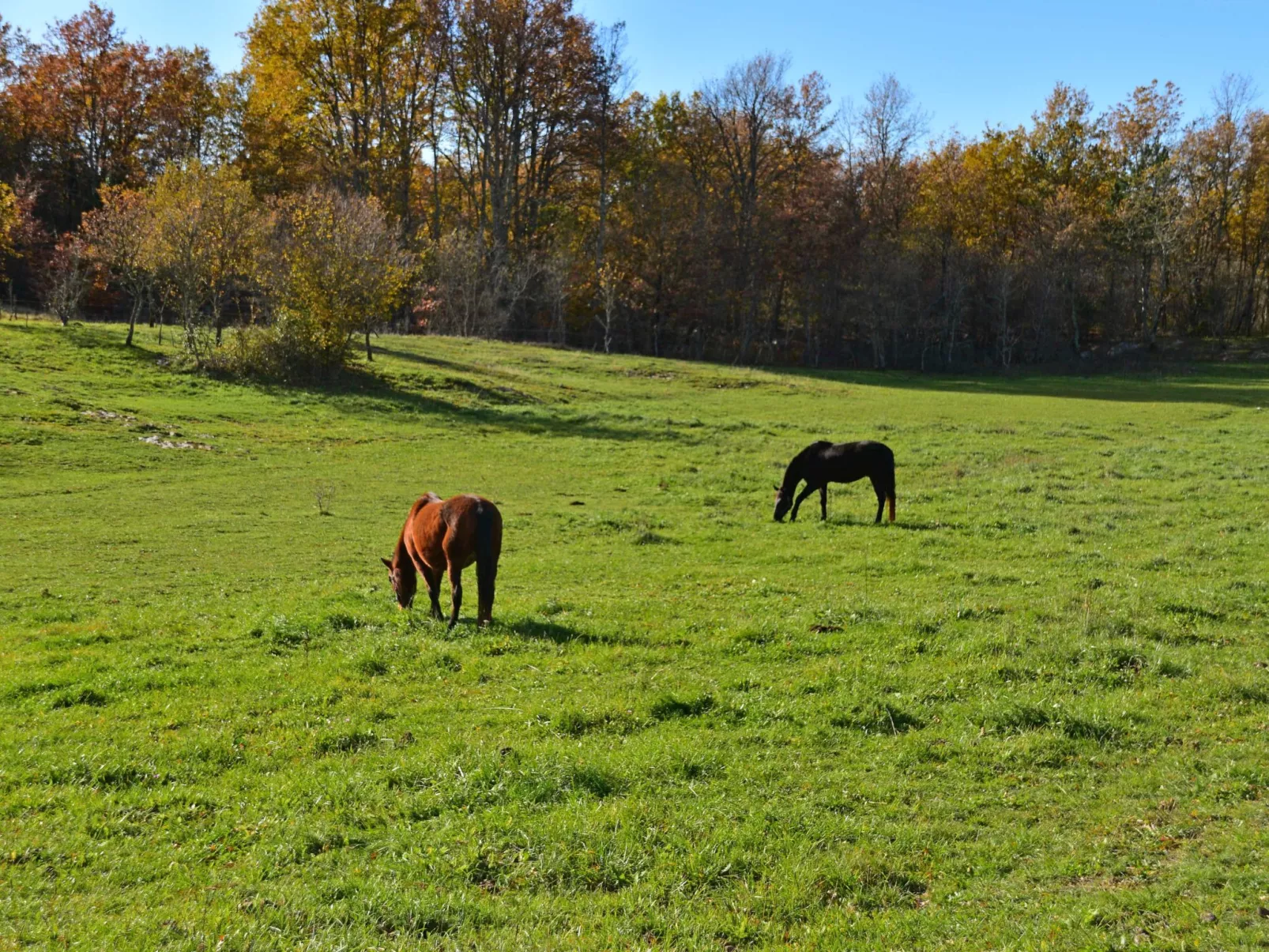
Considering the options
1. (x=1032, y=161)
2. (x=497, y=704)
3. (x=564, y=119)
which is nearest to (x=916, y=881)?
(x=497, y=704)

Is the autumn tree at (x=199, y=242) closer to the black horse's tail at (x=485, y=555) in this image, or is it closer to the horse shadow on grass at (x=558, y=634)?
the black horse's tail at (x=485, y=555)

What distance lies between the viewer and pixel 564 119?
206 feet

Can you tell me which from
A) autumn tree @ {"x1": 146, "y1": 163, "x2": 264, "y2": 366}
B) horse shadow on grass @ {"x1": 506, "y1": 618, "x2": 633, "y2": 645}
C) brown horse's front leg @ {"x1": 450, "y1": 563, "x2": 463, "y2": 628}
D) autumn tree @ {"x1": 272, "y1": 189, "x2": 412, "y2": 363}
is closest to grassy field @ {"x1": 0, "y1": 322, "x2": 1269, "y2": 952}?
horse shadow on grass @ {"x1": 506, "y1": 618, "x2": 633, "y2": 645}

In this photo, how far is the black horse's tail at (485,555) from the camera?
10.7m

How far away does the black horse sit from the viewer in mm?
19266

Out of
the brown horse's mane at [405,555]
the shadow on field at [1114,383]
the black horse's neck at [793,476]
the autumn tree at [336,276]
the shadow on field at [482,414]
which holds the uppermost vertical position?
the autumn tree at [336,276]

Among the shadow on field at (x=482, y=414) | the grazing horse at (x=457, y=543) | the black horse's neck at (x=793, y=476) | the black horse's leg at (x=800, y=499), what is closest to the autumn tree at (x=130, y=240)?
the shadow on field at (x=482, y=414)

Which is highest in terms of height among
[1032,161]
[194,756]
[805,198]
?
[1032,161]

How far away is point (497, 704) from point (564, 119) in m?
60.4

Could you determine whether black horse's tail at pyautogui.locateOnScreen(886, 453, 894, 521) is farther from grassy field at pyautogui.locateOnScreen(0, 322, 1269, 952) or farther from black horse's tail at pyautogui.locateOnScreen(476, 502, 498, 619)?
black horse's tail at pyautogui.locateOnScreen(476, 502, 498, 619)

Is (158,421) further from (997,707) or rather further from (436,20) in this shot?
(436,20)

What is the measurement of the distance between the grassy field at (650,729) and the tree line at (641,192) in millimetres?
40090

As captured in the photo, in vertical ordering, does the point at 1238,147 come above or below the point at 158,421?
above

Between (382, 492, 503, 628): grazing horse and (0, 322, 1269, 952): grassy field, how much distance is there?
0.55 m
